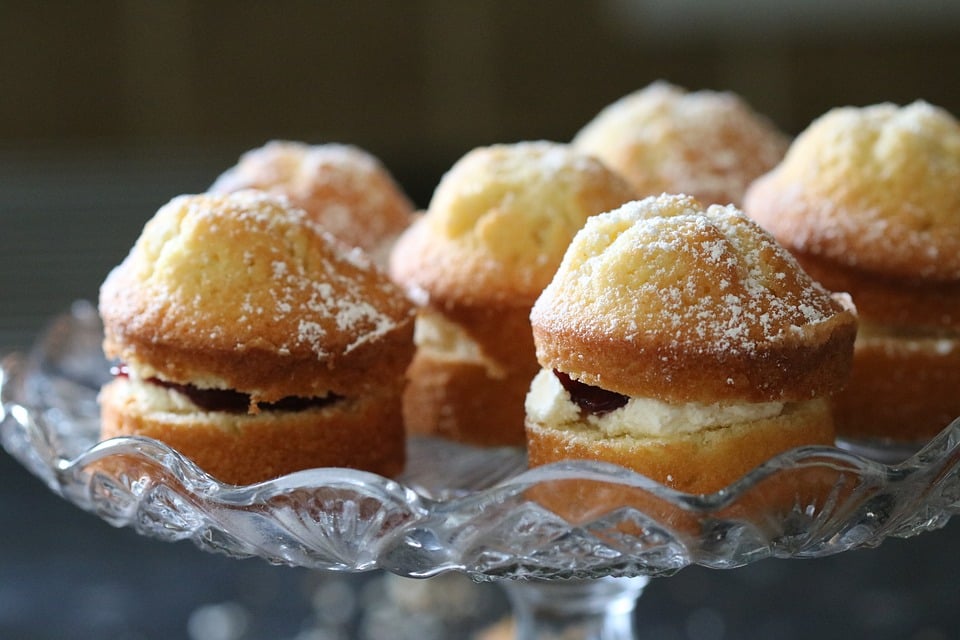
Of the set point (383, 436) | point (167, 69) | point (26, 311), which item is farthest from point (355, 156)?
point (167, 69)

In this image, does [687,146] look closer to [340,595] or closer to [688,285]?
[688,285]

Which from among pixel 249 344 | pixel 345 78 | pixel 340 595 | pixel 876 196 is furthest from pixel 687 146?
pixel 345 78

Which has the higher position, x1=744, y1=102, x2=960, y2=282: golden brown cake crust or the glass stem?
x1=744, y1=102, x2=960, y2=282: golden brown cake crust

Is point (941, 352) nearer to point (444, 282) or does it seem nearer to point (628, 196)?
point (628, 196)

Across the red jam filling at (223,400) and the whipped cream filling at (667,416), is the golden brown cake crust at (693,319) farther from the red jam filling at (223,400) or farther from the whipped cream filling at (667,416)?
the red jam filling at (223,400)

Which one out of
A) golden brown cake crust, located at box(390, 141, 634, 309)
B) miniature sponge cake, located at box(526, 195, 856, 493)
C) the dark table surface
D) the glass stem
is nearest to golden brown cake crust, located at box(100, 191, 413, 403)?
golden brown cake crust, located at box(390, 141, 634, 309)

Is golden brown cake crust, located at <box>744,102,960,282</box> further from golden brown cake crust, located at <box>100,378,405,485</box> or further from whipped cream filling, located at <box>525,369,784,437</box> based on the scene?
golden brown cake crust, located at <box>100,378,405,485</box>

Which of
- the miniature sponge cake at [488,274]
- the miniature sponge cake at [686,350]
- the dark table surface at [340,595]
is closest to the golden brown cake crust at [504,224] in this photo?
the miniature sponge cake at [488,274]
